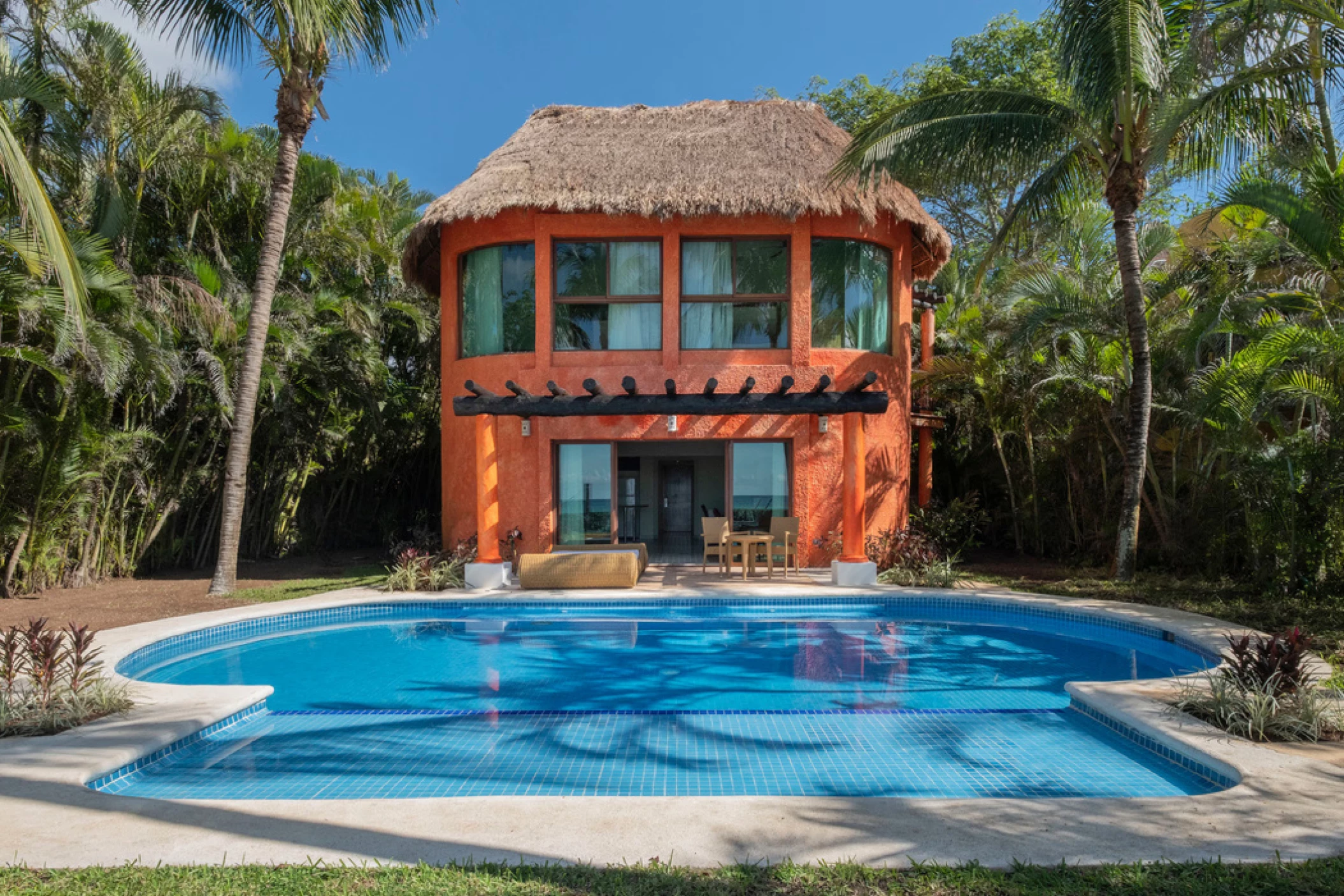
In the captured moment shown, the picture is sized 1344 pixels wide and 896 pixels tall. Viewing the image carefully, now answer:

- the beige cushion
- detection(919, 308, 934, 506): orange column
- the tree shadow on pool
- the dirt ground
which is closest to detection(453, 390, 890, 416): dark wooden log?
the beige cushion

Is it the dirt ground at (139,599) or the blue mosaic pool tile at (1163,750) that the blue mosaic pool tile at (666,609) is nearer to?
the dirt ground at (139,599)

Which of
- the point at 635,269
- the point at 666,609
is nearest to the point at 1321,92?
the point at 635,269

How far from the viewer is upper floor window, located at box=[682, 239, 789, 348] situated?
11.2 m

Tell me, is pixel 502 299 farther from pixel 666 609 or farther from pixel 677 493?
pixel 677 493

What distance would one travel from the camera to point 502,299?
11.5 m

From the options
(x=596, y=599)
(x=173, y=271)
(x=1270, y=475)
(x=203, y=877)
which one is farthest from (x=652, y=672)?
(x=173, y=271)

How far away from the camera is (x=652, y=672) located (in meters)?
6.71

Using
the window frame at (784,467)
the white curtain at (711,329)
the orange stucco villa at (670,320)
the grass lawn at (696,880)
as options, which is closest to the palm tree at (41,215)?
the grass lawn at (696,880)

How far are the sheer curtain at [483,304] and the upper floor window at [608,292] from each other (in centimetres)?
91

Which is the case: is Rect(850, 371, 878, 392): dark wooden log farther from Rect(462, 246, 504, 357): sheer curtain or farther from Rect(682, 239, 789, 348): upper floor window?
Rect(462, 246, 504, 357): sheer curtain

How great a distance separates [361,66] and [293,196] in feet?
9.40

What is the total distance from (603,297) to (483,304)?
1825 mm

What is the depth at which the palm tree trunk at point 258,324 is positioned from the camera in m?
9.33

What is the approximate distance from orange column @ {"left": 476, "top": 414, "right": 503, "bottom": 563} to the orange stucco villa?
0.10 feet
